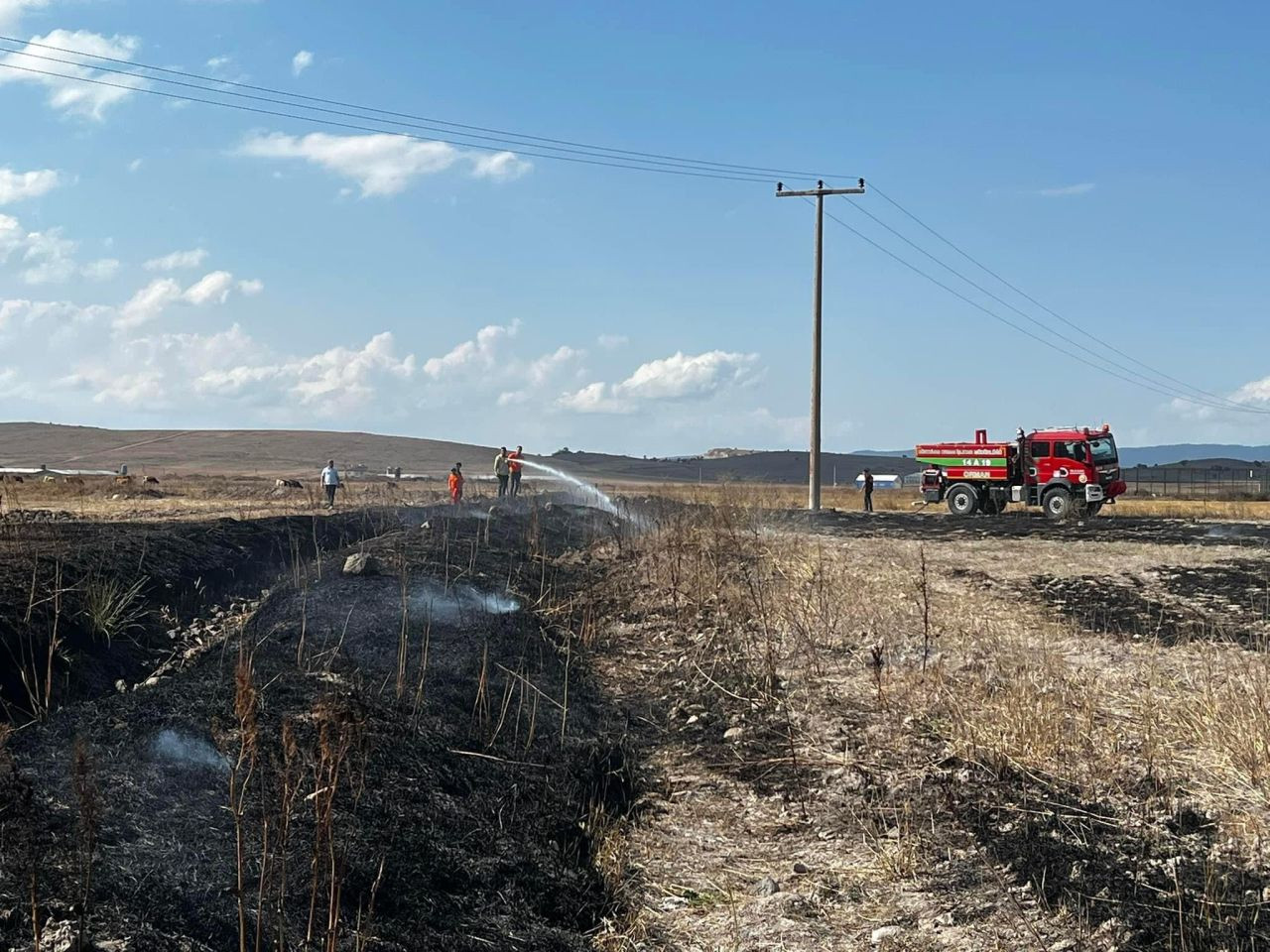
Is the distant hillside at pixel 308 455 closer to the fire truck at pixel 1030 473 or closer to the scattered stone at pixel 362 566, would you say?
the fire truck at pixel 1030 473

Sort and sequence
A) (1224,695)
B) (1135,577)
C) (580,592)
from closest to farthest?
(1224,695) < (580,592) < (1135,577)

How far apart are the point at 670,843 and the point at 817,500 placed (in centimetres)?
2579

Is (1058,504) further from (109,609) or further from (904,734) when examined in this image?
(109,609)

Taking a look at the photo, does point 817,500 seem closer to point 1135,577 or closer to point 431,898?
point 1135,577

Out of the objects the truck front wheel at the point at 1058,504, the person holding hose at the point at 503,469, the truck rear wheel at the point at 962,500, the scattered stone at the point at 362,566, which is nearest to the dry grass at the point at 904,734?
the scattered stone at the point at 362,566

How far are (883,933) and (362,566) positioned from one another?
300 inches

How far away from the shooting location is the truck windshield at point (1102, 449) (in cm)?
3081

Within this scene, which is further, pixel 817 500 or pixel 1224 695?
pixel 817 500

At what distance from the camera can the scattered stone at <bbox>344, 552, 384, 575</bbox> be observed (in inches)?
458

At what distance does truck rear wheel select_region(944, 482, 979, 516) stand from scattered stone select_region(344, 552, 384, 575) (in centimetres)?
2338

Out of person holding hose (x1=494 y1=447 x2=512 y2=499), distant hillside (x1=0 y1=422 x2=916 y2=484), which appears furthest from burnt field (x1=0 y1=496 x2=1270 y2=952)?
distant hillside (x1=0 y1=422 x2=916 y2=484)

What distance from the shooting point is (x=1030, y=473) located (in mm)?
31219

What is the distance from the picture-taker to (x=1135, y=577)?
15.0 metres

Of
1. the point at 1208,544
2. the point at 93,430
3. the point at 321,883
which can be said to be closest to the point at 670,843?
the point at 321,883
